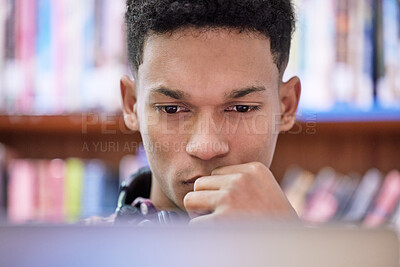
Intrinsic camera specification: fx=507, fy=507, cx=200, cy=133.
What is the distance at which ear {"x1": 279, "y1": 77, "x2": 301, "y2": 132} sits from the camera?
3.24ft

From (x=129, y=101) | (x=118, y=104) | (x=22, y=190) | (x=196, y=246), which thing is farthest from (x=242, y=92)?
(x=22, y=190)

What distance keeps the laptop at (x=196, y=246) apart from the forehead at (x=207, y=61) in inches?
19.4

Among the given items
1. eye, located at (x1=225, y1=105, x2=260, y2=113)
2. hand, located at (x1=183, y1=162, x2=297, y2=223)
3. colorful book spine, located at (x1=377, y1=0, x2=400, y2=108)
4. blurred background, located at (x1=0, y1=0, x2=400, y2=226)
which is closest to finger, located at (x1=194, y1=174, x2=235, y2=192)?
hand, located at (x1=183, y1=162, x2=297, y2=223)

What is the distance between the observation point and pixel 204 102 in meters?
0.82

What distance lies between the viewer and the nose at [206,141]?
802mm

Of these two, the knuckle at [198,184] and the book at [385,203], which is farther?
the book at [385,203]

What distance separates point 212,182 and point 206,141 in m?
0.06

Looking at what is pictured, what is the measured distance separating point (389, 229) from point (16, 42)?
55.5 inches

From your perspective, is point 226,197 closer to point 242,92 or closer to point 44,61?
point 242,92

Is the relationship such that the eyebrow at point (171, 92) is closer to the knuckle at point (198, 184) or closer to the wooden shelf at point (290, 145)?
the knuckle at point (198, 184)

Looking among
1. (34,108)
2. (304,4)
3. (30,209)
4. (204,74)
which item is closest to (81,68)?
(34,108)

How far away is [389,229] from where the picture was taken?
0.35 meters

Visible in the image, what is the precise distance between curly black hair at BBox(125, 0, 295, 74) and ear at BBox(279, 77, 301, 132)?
0.06 m

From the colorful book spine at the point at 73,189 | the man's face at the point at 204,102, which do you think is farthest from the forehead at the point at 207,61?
the colorful book spine at the point at 73,189
